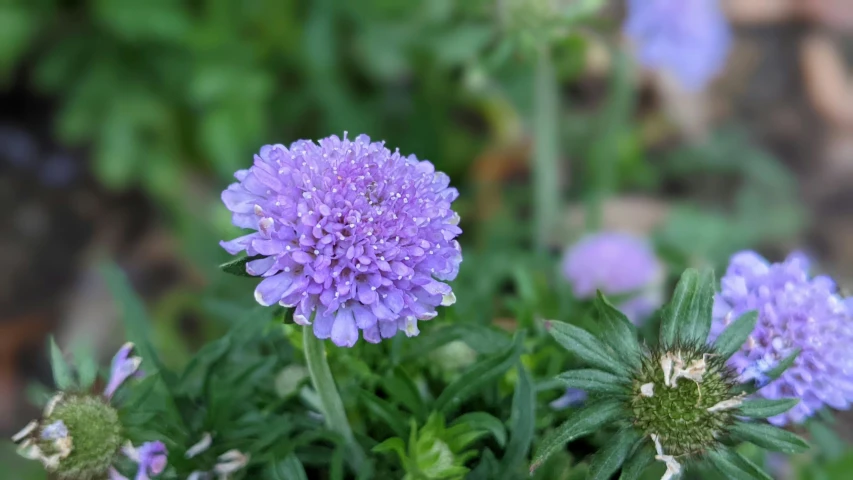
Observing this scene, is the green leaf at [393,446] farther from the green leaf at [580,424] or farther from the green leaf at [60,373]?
the green leaf at [60,373]

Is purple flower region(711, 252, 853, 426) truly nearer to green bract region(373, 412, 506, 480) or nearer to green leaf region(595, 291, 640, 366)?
green leaf region(595, 291, 640, 366)

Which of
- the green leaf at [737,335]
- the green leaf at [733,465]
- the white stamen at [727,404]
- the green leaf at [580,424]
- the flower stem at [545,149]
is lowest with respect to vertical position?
the green leaf at [733,465]

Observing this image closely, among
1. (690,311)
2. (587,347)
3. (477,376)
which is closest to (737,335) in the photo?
(690,311)

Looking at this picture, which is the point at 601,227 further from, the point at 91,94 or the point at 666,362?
the point at 91,94

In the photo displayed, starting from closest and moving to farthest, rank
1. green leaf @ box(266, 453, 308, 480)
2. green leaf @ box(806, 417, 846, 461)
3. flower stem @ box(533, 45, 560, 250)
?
green leaf @ box(266, 453, 308, 480) → green leaf @ box(806, 417, 846, 461) → flower stem @ box(533, 45, 560, 250)

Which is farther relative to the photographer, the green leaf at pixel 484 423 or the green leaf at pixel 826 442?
the green leaf at pixel 826 442

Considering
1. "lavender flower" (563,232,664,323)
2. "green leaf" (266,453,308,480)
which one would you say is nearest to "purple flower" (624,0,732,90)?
"lavender flower" (563,232,664,323)

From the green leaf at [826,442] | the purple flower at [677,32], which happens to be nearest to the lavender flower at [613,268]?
the green leaf at [826,442]

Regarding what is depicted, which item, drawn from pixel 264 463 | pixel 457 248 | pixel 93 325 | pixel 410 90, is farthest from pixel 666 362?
pixel 93 325
